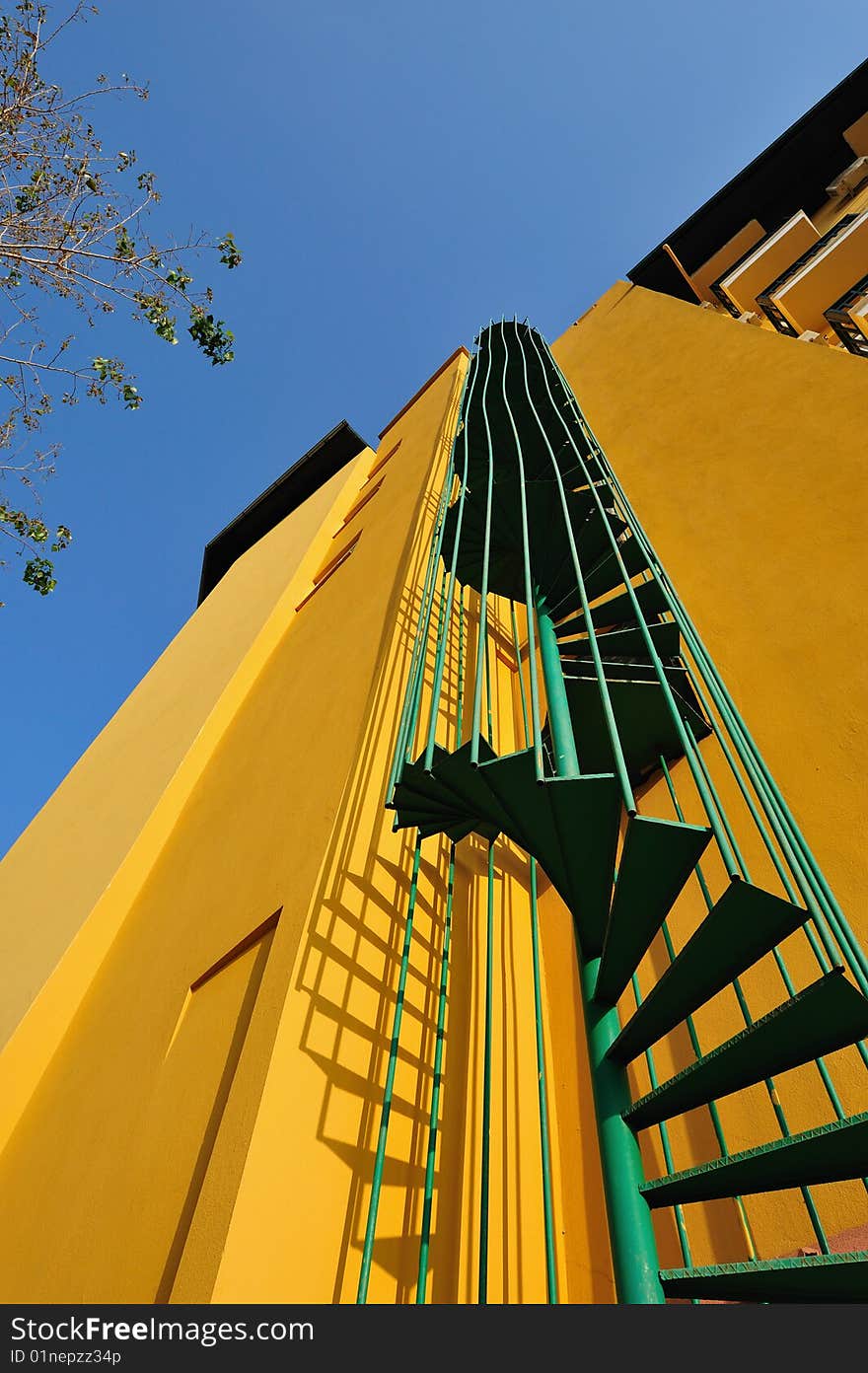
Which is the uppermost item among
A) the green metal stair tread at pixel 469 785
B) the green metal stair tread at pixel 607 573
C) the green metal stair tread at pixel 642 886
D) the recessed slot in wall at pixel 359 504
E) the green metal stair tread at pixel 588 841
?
the recessed slot in wall at pixel 359 504

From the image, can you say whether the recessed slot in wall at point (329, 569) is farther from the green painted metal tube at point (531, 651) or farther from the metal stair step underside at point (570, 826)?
the metal stair step underside at point (570, 826)

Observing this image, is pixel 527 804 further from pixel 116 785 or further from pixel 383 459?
pixel 383 459

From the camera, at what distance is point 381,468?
35.9 ft

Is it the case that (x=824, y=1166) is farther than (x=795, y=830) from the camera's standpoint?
No

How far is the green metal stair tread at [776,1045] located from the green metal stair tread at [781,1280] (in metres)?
0.21

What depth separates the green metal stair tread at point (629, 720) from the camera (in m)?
2.58

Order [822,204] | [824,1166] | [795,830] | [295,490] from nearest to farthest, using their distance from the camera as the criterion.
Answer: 1. [824,1166]
2. [795,830]
3. [822,204]
4. [295,490]

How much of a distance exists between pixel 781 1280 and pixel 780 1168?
20cm

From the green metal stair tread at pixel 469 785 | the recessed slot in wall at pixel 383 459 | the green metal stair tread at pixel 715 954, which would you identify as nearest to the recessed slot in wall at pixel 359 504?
the recessed slot in wall at pixel 383 459

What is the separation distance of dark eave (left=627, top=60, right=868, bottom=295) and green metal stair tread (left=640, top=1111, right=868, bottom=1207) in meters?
12.3

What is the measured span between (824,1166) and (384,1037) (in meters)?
1.38
